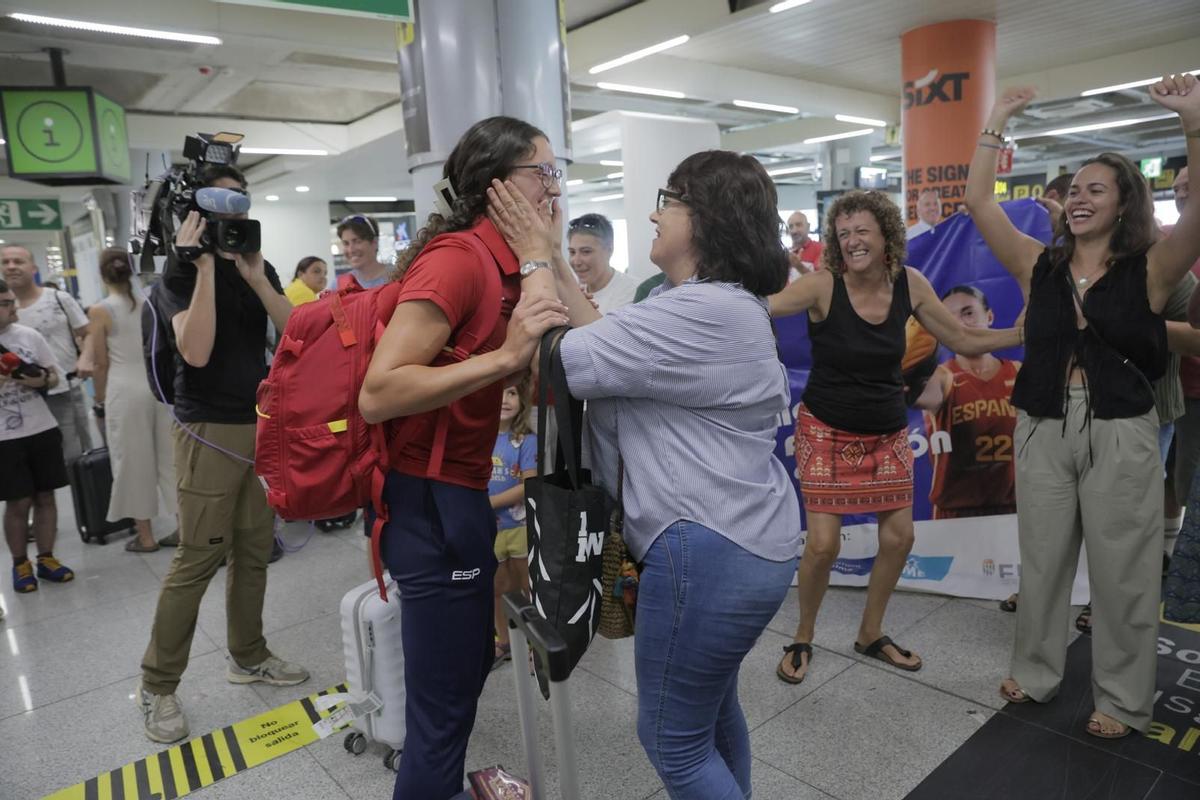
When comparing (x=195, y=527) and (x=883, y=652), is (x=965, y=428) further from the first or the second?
(x=195, y=527)

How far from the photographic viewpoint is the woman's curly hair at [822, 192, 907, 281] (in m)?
2.69

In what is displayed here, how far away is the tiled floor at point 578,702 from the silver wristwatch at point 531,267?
5.21 feet

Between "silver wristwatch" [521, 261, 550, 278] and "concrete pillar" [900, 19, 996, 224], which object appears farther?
"concrete pillar" [900, 19, 996, 224]

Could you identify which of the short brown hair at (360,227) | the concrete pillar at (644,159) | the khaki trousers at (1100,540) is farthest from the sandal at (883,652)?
the concrete pillar at (644,159)

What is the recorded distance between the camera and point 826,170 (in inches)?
578

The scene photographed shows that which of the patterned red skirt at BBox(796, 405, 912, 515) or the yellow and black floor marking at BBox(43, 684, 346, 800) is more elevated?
the patterned red skirt at BBox(796, 405, 912, 515)

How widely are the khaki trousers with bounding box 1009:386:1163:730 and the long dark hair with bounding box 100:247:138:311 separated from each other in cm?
Answer: 443

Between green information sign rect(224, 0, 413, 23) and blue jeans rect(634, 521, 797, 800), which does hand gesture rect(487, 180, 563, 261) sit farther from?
green information sign rect(224, 0, 413, 23)

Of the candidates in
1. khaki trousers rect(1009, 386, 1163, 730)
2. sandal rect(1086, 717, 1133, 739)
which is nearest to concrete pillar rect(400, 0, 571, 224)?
khaki trousers rect(1009, 386, 1163, 730)

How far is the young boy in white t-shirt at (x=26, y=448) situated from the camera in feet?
12.6

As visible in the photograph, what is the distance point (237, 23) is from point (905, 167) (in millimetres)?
6292

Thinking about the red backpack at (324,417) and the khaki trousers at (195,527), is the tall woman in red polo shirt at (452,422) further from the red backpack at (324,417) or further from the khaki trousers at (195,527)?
the khaki trousers at (195,527)

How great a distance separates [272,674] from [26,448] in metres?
2.16

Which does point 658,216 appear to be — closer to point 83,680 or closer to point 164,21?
point 83,680
